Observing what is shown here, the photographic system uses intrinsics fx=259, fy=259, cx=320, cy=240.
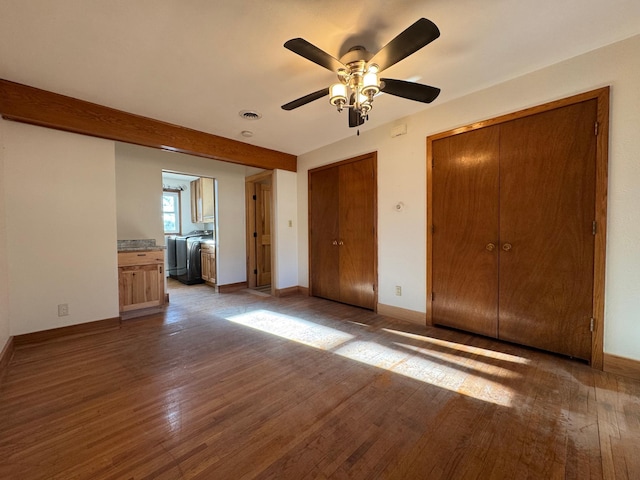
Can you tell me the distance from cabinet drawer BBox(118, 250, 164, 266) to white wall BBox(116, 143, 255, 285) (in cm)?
68

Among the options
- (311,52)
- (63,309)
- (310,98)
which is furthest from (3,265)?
(311,52)

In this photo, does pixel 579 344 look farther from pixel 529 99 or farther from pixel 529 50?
pixel 529 50

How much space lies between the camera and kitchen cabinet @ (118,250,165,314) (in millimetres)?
3227

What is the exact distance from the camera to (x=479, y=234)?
8.41 ft

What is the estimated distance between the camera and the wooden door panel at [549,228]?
80.0 inches

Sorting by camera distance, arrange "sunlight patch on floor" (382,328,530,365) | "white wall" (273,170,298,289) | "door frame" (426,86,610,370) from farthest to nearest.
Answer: "white wall" (273,170,298,289) < "sunlight patch on floor" (382,328,530,365) < "door frame" (426,86,610,370)

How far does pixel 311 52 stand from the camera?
5.02 ft

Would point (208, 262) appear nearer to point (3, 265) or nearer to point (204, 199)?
point (204, 199)

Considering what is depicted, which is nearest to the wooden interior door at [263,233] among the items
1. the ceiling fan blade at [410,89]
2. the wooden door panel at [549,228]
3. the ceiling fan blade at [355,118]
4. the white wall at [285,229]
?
the white wall at [285,229]

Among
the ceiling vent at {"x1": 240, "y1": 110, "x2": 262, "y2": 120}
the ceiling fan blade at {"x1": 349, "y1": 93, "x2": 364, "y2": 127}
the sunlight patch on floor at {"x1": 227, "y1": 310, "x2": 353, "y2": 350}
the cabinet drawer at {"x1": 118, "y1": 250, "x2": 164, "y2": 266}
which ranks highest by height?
the ceiling vent at {"x1": 240, "y1": 110, "x2": 262, "y2": 120}

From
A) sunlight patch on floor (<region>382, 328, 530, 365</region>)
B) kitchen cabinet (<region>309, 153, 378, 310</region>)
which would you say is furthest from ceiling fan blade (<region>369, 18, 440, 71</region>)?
sunlight patch on floor (<region>382, 328, 530, 365</region>)

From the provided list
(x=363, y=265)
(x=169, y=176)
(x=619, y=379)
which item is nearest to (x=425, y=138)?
(x=363, y=265)

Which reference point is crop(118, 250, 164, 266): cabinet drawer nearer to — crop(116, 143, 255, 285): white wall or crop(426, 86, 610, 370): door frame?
crop(116, 143, 255, 285): white wall

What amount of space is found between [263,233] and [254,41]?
379 cm
